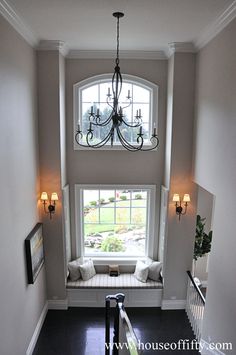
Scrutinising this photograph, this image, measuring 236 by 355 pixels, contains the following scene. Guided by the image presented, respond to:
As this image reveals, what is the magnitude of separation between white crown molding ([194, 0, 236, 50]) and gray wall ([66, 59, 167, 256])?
1057 mm

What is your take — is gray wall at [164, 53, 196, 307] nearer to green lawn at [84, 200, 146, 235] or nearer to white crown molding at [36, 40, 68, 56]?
green lawn at [84, 200, 146, 235]

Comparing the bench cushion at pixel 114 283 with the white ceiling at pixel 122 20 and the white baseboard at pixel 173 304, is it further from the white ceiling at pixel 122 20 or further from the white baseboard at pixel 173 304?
the white ceiling at pixel 122 20

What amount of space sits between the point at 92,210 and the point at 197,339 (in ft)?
10.1

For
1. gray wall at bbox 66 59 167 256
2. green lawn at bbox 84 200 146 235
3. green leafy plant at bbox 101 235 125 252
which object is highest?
gray wall at bbox 66 59 167 256

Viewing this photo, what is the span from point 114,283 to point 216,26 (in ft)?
15.7

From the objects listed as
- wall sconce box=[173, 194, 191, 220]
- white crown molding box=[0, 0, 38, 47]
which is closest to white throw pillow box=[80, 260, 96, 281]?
wall sconce box=[173, 194, 191, 220]

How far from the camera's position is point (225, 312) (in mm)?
3590

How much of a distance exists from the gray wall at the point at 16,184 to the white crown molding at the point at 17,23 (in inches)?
3.4

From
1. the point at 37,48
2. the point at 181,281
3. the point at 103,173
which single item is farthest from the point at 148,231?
the point at 37,48

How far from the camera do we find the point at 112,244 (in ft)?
20.9

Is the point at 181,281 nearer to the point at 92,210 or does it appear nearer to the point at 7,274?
the point at 92,210

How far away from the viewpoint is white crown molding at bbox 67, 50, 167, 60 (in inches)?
213

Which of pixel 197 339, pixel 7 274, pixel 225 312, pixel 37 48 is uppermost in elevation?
pixel 37 48

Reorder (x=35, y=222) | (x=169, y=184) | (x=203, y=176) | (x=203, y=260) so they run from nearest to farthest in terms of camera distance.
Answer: (x=203, y=176), (x=35, y=222), (x=169, y=184), (x=203, y=260)
